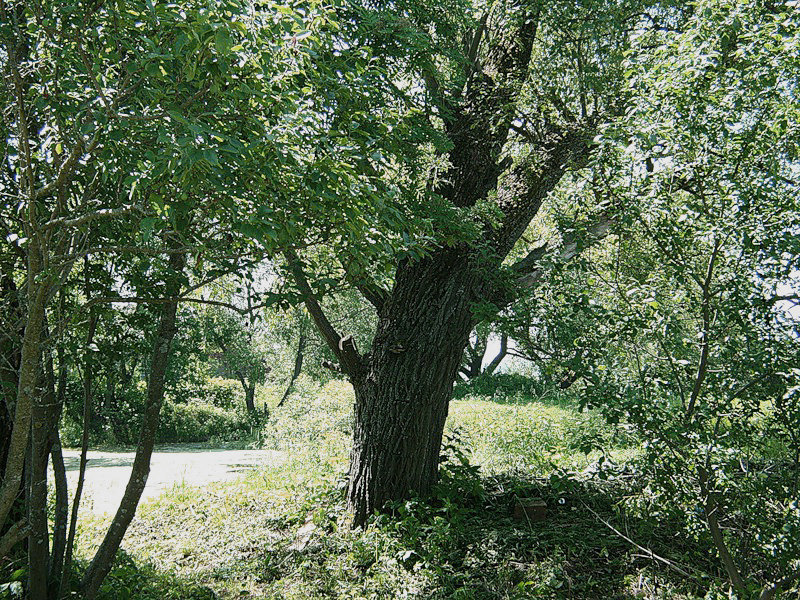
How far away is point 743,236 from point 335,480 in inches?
176

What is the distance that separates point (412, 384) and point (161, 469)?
24.9 feet

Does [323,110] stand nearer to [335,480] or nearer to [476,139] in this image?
[476,139]

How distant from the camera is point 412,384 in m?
5.92

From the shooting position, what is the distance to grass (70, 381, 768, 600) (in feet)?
15.0

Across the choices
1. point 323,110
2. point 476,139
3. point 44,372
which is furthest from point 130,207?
point 476,139

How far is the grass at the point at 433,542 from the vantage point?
457 cm

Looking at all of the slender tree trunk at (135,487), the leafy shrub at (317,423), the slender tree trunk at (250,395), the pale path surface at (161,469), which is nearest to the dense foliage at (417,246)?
the slender tree trunk at (135,487)

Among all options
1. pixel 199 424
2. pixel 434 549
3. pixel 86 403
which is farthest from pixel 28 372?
pixel 199 424

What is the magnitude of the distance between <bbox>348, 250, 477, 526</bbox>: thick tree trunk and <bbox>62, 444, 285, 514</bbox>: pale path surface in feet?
10.2

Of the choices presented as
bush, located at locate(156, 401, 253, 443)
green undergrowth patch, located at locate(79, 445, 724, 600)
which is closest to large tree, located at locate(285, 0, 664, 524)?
green undergrowth patch, located at locate(79, 445, 724, 600)

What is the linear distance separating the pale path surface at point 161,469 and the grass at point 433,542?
145 centimetres

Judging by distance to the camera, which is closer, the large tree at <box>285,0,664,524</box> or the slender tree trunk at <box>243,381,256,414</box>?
the large tree at <box>285,0,664,524</box>

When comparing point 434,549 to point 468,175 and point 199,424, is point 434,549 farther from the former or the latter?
point 199,424

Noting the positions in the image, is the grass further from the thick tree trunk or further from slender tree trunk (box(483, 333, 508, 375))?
slender tree trunk (box(483, 333, 508, 375))
